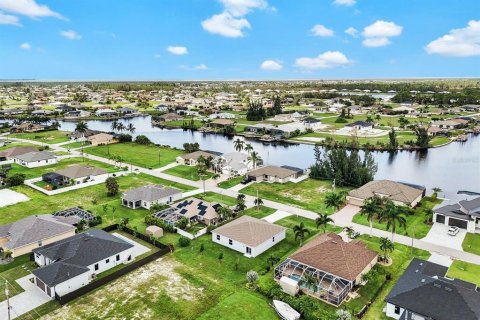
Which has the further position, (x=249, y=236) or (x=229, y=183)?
(x=229, y=183)

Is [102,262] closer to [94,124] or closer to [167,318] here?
[167,318]

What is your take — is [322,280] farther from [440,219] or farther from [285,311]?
[440,219]

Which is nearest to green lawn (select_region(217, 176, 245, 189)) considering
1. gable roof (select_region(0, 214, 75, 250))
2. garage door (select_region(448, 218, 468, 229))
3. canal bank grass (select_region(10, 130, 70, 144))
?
gable roof (select_region(0, 214, 75, 250))

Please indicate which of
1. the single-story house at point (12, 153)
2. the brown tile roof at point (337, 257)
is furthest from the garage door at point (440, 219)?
the single-story house at point (12, 153)

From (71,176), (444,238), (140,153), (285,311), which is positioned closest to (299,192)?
(444,238)

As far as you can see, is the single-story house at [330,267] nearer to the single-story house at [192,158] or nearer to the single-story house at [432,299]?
the single-story house at [432,299]

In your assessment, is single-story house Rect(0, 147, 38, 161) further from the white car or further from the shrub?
the white car

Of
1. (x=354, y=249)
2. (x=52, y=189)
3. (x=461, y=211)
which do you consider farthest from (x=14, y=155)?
(x=461, y=211)
